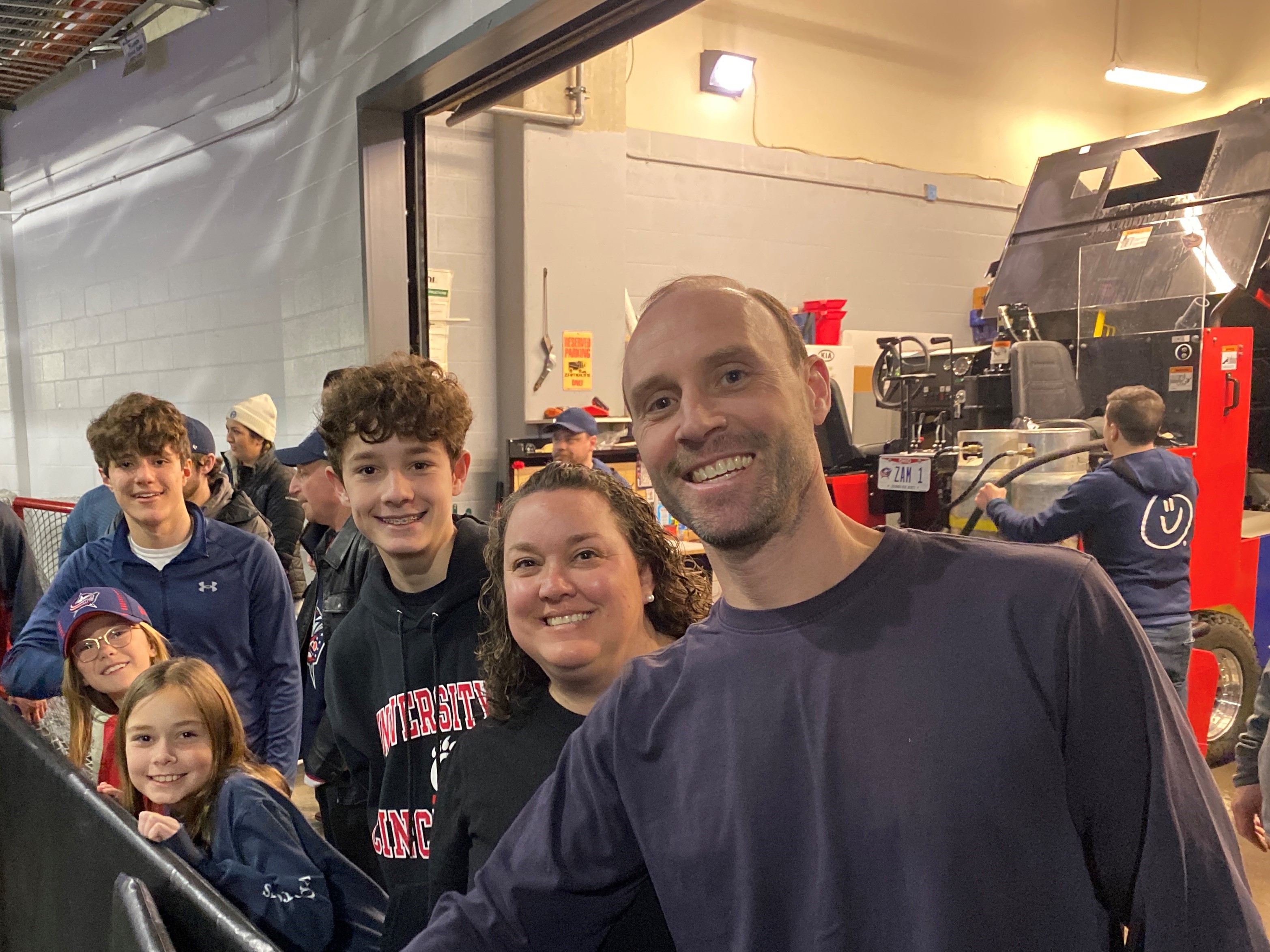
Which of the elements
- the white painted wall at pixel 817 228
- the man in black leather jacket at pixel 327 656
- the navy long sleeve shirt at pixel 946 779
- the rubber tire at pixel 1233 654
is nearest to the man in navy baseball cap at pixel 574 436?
the man in black leather jacket at pixel 327 656

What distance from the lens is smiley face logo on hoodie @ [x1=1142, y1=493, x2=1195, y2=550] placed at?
362 cm

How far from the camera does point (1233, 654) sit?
4402 millimetres

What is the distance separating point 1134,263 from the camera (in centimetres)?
550

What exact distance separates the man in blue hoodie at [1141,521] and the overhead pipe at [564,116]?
3253mm

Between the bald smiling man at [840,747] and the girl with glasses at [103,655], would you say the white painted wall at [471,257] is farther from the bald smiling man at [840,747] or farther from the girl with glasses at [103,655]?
the bald smiling man at [840,747]

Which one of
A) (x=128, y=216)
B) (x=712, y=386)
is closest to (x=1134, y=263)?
(x=712, y=386)

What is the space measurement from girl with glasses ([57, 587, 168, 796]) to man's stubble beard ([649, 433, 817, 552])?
188 cm

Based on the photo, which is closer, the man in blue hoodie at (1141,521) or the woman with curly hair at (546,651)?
the woman with curly hair at (546,651)

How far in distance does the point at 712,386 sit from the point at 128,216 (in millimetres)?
→ 6755

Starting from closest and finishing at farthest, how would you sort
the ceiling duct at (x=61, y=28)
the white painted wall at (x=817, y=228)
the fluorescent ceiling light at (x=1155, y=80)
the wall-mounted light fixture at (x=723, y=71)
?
the ceiling duct at (x=61, y=28), the white painted wall at (x=817, y=228), the wall-mounted light fixture at (x=723, y=71), the fluorescent ceiling light at (x=1155, y=80)

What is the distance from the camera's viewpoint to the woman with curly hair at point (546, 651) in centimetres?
129

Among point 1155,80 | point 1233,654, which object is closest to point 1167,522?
point 1233,654

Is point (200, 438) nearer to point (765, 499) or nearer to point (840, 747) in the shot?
point (765, 499)

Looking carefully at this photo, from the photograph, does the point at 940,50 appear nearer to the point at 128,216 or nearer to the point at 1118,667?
the point at 128,216
